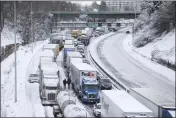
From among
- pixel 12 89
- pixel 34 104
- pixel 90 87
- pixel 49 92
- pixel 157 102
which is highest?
pixel 157 102

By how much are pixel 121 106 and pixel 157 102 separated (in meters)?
1.87

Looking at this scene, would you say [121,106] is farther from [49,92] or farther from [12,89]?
[12,89]

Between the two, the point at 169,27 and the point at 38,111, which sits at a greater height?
the point at 169,27

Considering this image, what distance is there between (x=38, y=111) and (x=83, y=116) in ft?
15.8

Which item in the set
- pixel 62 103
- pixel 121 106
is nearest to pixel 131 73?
pixel 62 103

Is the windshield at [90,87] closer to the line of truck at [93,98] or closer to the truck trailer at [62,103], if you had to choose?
the line of truck at [93,98]

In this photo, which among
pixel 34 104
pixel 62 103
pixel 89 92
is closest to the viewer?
pixel 62 103

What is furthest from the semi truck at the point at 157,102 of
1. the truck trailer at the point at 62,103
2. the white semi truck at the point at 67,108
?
the truck trailer at the point at 62,103

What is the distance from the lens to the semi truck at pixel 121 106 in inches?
692

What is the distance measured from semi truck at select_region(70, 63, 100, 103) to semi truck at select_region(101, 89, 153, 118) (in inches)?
249

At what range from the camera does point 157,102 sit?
18.7 m

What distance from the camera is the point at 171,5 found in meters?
36.9

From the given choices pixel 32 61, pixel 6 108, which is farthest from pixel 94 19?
pixel 6 108

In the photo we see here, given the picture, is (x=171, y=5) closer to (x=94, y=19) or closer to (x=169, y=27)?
(x=169, y=27)
